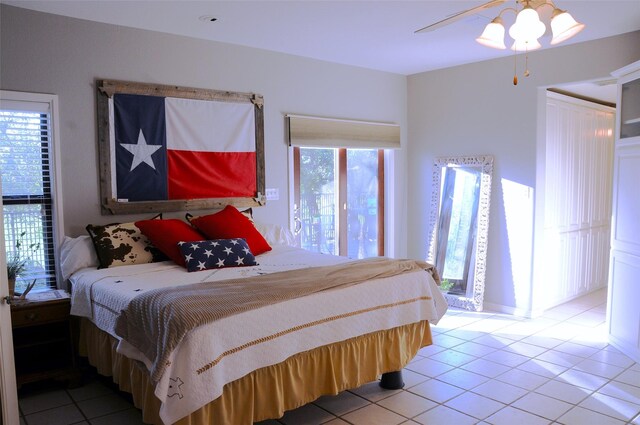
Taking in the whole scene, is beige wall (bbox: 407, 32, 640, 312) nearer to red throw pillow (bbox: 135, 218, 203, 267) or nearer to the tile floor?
the tile floor

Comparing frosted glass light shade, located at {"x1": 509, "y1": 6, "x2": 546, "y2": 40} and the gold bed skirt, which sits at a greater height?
frosted glass light shade, located at {"x1": 509, "y1": 6, "x2": 546, "y2": 40}

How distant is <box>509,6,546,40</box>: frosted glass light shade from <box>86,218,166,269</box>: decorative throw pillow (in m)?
2.70

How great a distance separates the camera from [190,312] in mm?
2324

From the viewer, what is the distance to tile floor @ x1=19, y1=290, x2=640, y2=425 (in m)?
2.92

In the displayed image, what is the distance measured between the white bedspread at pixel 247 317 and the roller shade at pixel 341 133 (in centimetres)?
149

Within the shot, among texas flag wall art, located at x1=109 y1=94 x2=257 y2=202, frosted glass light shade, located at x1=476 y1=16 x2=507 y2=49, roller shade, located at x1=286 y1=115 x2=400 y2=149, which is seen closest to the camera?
frosted glass light shade, located at x1=476 y1=16 x2=507 y2=49

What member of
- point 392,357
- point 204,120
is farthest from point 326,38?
point 392,357

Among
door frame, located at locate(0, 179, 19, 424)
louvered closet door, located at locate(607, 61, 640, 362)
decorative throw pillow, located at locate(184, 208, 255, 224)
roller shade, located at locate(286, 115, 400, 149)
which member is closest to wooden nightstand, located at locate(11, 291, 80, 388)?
door frame, located at locate(0, 179, 19, 424)

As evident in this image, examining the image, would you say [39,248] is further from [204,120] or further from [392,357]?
[392,357]

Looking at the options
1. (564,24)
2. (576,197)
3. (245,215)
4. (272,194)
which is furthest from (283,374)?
(576,197)

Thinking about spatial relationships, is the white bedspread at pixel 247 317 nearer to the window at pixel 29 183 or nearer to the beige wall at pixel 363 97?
the window at pixel 29 183

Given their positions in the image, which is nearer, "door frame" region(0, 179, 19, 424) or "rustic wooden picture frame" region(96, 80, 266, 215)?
"door frame" region(0, 179, 19, 424)

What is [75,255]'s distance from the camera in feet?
11.2

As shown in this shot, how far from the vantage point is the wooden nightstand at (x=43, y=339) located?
10.3ft
